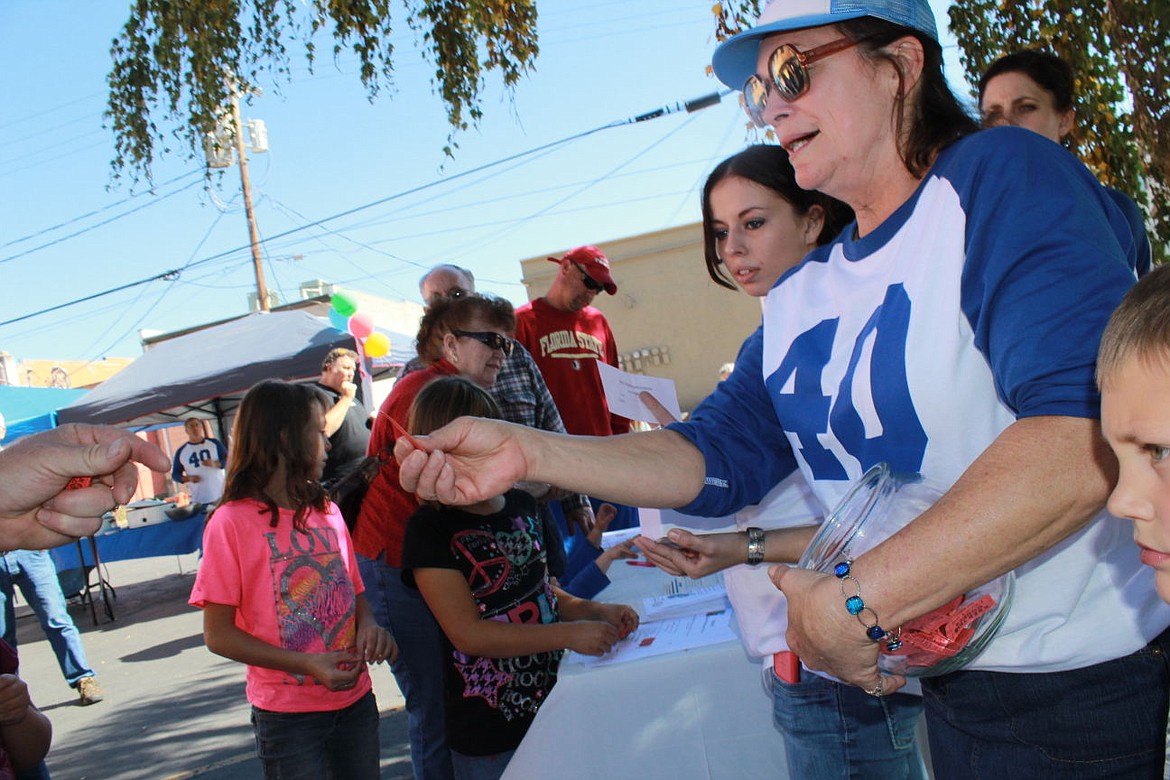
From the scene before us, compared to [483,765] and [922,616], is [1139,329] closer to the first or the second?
[922,616]

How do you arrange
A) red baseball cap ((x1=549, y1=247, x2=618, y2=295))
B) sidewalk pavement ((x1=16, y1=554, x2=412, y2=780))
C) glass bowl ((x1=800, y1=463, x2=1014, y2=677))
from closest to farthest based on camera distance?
glass bowl ((x1=800, y1=463, x2=1014, y2=677)) → sidewalk pavement ((x1=16, y1=554, x2=412, y2=780)) → red baseball cap ((x1=549, y1=247, x2=618, y2=295))

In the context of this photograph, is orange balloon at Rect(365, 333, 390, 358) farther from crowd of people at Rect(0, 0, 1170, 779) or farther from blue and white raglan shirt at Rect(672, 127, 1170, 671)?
blue and white raglan shirt at Rect(672, 127, 1170, 671)

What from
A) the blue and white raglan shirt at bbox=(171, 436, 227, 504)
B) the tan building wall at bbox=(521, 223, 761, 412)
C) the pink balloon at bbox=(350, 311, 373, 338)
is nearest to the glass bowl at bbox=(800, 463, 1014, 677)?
the pink balloon at bbox=(350, 311, 373, 338)

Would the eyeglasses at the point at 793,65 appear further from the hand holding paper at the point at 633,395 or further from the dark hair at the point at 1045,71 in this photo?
the dark hair at the point at 1045,71

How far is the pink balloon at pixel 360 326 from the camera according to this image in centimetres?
872

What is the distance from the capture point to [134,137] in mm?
3807

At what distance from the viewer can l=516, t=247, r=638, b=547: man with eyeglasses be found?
14.6 feet

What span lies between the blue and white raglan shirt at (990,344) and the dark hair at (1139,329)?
0.02m

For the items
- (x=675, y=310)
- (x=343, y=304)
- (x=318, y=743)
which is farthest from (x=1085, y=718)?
(x=675, y=310)

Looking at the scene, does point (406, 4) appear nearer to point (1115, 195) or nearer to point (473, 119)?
point (473, 119)

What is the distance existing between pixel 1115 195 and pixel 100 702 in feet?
20.8

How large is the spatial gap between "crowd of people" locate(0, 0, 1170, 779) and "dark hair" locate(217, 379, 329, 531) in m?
0.05

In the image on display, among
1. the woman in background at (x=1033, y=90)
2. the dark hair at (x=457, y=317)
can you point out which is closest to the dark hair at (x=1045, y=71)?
the woman in background at (x=1033, y=90)

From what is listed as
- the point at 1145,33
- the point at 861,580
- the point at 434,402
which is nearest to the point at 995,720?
the point at 861,580
